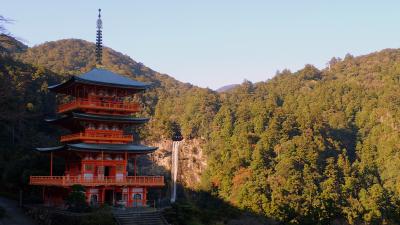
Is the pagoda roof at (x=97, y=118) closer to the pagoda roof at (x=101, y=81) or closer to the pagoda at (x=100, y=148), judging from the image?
the pagoda at (x=100, y=148)

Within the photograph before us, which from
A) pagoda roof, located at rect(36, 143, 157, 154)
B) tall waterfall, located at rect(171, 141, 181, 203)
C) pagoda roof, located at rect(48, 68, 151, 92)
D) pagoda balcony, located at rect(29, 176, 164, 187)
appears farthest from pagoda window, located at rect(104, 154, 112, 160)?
tall waterfall, located at rect(171, 141, 181, 203)

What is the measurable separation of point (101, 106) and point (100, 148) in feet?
10.5

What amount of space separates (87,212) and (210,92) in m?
64.8

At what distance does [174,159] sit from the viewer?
74.8 metres

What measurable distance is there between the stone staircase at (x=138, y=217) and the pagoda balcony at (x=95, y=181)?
8.11 ft

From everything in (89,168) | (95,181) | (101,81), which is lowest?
(95,181)

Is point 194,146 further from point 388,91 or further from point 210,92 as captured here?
point 388,91

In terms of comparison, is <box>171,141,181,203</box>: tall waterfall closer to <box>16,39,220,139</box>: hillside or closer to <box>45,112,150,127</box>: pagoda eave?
<box>16,39,220,139</box>: hillside

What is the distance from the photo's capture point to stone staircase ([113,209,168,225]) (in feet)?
91.1

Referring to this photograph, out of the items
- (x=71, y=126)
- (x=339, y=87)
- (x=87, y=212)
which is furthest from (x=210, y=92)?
(x=87, y=212)

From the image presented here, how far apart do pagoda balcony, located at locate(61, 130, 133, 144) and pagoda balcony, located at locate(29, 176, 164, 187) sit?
2.55 meters

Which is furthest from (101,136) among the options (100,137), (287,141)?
(287,141)

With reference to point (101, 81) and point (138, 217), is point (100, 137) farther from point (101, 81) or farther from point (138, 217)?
point (138, 217)

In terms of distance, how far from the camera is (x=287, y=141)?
64.6 m
